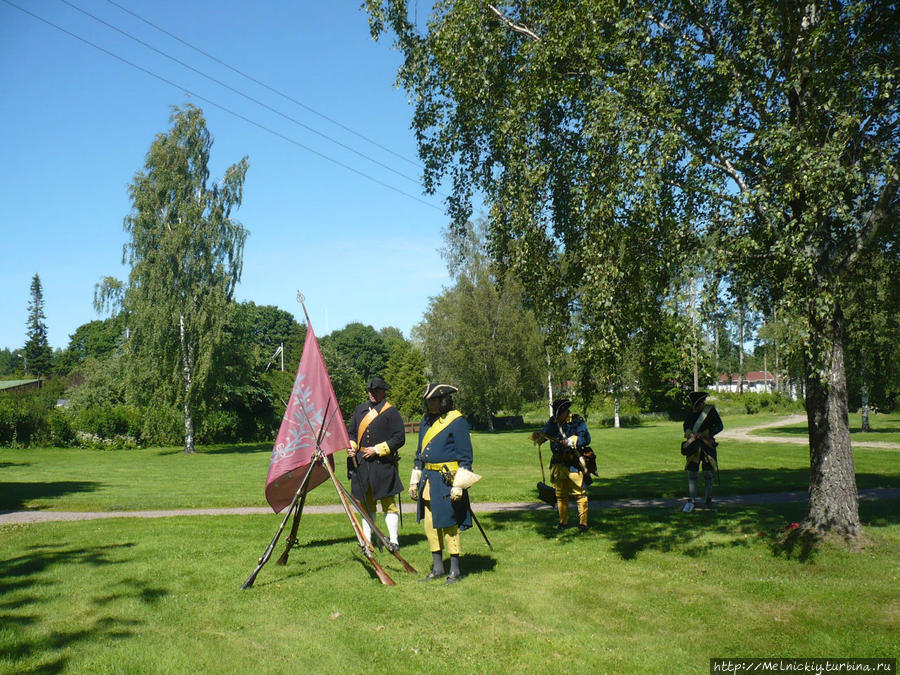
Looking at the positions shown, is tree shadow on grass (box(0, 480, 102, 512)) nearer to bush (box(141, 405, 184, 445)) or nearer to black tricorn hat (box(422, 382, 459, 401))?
black tricorn hat (box(422, 382, 459, 401))

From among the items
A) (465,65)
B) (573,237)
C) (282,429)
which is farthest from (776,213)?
(282,429)

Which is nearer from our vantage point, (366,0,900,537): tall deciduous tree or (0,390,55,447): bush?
(366,0,900,537): tall deciduous tree

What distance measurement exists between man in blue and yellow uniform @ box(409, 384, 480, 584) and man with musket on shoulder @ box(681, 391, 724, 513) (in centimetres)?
589

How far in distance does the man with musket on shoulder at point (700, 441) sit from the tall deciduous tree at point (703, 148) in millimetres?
2900

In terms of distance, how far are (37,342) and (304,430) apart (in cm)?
13708

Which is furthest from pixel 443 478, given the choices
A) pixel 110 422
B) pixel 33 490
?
pixel 110 422

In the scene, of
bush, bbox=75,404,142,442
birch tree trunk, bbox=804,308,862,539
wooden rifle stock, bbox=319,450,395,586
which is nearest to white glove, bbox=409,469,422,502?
wooden rifle stock, bbox=319,450,395,586

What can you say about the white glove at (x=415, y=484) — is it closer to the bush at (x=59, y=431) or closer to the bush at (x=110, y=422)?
the bush at (x=110, y=422)

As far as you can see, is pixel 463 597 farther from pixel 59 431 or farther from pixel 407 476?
pixel 59 431

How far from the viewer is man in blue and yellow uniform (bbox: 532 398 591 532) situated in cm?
1024

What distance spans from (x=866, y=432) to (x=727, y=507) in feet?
88.3

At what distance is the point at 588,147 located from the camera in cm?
944

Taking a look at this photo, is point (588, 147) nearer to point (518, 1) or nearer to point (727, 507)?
point (518, 1)

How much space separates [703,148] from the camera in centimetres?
896
